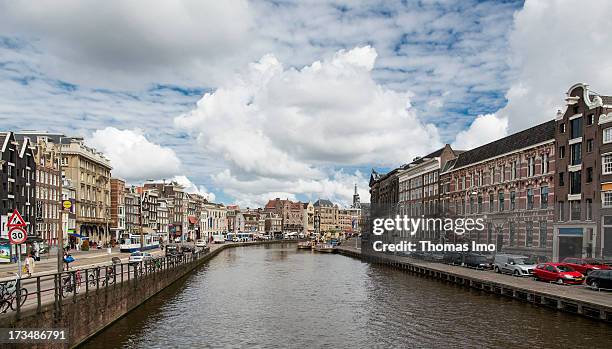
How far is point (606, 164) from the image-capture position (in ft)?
182

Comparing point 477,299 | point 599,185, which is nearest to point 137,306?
point 477,299

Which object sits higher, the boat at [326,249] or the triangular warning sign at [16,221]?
the triangular warning sign at [16,221]

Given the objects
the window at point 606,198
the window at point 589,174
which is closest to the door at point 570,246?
the window at point 606,198

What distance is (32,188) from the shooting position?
87438 mm

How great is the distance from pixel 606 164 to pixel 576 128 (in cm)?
691

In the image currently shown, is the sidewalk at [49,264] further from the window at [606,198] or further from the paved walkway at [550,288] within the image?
the window at [606,198]

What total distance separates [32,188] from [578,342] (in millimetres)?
84654

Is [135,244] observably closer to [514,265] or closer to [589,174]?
[514,265]

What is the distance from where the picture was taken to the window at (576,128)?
60.3 meters

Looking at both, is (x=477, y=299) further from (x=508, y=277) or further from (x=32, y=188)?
(x=32, y=188)

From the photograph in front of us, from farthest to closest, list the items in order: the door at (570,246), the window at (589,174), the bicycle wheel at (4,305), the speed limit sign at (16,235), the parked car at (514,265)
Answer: the door at (570,246), the window at (589,174), the parked car at (514,265), the speed limit sign at (16,235), the bicycle wheel at (4,305)

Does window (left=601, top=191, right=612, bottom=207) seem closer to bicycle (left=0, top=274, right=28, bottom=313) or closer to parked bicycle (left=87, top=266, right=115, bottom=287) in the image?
parked bicycle (left=87, top=266, right=115, bottom=287)

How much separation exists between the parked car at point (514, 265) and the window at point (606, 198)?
10.1 metres

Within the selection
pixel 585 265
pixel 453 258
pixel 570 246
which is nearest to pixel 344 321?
pixel 585 265
